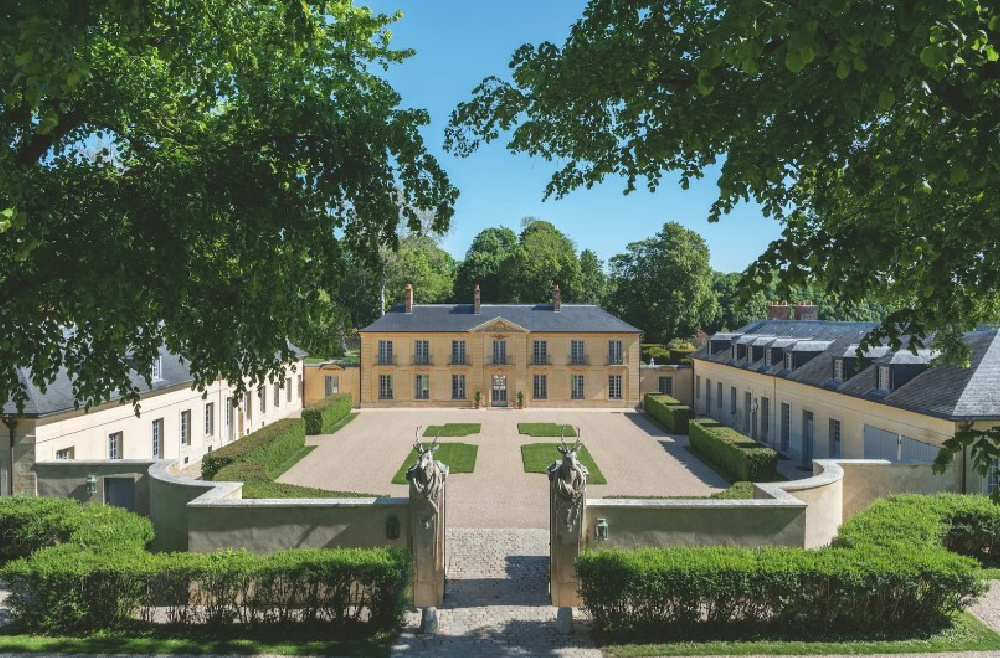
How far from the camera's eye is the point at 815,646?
901 cm

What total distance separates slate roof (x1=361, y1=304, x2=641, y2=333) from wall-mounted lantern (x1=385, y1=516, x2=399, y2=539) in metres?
29.8

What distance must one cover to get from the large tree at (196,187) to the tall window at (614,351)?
111 ft

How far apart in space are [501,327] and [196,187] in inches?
1348

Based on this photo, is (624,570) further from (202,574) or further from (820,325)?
(820,325)

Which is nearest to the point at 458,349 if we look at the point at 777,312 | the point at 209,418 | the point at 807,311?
the point at 209,418

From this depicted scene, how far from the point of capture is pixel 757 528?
1109 cm

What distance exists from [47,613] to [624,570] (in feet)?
27.0

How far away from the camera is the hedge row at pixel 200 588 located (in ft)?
30.6

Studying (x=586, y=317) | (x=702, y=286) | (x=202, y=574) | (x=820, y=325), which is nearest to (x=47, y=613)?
(x=202, y=574)

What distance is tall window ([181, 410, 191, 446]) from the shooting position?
24.0 metres

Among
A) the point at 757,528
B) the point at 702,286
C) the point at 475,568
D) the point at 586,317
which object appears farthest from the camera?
the point at 702,286

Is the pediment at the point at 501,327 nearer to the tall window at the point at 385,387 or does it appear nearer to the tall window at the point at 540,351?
the tall window at the point at 540,351

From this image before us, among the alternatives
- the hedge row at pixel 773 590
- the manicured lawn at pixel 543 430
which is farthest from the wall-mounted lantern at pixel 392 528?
the manicured lawn at pixel 543 430

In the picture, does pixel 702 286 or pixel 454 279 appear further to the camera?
pixel 454 279
